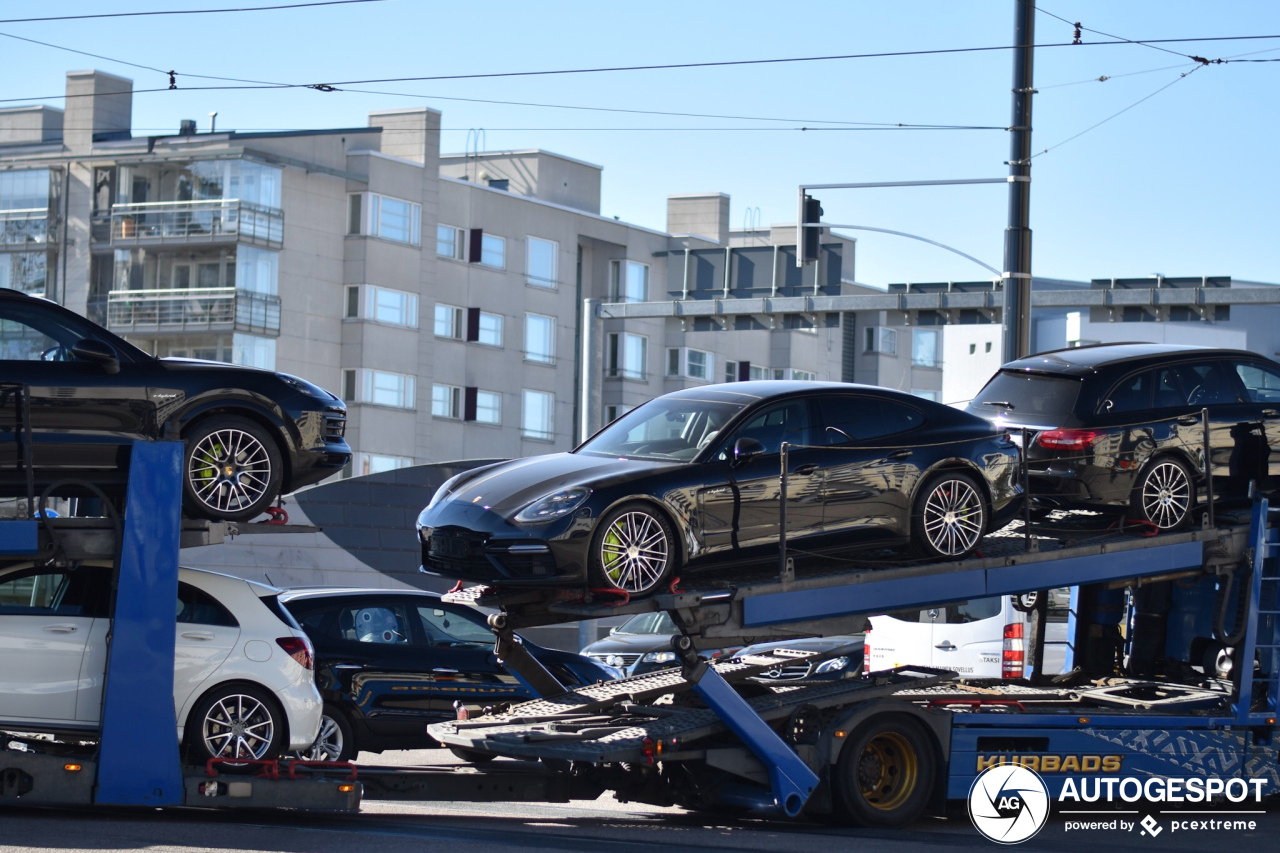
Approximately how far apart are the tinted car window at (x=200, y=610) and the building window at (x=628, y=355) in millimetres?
49290

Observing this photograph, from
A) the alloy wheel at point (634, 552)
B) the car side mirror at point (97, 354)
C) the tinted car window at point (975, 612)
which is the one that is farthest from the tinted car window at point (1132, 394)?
the car side mirror at point (97, 354)

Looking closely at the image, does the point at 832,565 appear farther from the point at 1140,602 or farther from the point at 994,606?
the point at 994,606

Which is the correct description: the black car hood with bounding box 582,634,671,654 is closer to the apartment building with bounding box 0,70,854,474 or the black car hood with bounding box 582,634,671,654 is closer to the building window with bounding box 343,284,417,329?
the apartment building with bounding box 0,70,854,474

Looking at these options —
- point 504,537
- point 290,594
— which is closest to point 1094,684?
point 504,537

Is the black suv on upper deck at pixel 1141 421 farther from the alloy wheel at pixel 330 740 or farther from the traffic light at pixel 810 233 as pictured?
the traffic light at pixel 810 233

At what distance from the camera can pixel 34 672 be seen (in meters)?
9.54

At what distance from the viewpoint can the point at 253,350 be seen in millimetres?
47812

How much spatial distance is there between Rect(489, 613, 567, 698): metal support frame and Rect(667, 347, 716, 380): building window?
49.0 meters

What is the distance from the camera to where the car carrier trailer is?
9.46 meters

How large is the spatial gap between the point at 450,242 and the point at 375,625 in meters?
40.6

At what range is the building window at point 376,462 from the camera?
161 feet

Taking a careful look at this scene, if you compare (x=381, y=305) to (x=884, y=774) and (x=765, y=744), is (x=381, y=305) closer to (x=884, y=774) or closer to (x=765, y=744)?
(x=884, y=774)

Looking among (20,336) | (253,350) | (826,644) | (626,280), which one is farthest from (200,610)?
(626,280)

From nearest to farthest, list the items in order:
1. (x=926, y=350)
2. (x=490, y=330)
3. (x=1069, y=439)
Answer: (x=1069, y=439) → (x=490, y=330) → (x=926, y=350)
